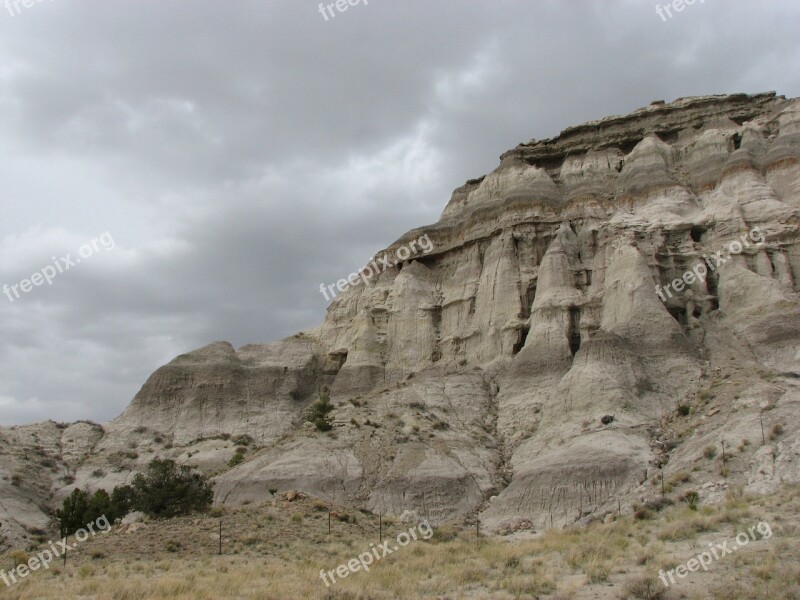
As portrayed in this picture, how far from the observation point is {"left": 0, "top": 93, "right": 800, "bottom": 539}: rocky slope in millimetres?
36125

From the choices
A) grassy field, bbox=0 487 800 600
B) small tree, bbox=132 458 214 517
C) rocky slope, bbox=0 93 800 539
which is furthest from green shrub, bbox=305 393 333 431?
grassy field, bbox=0 487 800 600

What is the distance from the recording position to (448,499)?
3709 centimetres

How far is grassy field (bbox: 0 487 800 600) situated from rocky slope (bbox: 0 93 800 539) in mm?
7449

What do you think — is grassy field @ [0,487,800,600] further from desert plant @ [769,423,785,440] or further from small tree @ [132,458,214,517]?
desert plant @ [769,423,785,440]

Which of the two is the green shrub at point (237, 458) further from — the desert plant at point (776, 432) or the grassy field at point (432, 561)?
the desert plant at point (776, 432)

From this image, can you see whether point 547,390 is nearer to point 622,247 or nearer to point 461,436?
point 461,436

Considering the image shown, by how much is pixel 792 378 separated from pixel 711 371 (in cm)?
499

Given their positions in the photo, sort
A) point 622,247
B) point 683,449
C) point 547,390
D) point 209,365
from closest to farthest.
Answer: point 683,449, point 547,390, point 622,247, point 209,365

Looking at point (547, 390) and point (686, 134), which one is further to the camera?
point (686, 134)

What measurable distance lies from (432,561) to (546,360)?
27566 millimetres

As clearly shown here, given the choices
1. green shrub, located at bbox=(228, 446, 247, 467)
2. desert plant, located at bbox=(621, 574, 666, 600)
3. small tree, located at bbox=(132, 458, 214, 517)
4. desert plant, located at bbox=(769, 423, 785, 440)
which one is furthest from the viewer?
green shrub, located at bbox=(228, 446, 247, 467)

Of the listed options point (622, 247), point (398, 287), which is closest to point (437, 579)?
point (622, 247)

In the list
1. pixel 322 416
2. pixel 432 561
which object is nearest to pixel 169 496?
pixel 432 561

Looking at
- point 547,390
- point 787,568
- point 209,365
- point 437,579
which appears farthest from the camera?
point 209,365
